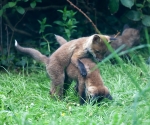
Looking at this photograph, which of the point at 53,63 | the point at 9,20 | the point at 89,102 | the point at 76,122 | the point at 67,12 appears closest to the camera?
the point at 76,122

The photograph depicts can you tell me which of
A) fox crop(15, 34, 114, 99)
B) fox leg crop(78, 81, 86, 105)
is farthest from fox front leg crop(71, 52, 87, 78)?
fox leg crop(78, 81, 86, 105)

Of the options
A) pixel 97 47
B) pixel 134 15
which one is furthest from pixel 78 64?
pixel 134 15

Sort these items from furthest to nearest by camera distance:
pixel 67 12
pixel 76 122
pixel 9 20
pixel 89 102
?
pixel 9 20 → pixel 67 12 → pixel 89 102 → pixel 76 122

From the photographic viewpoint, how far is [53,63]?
6.80 m

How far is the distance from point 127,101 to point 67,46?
1336mm

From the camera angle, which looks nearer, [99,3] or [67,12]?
[67,12]

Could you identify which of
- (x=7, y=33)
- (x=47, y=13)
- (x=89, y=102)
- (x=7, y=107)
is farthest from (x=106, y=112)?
(x=47, y=13)

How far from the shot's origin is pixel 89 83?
250 inches

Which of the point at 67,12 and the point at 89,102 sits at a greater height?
the point at 67,12

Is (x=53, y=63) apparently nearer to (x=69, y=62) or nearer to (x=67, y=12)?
(x=69, y=62)

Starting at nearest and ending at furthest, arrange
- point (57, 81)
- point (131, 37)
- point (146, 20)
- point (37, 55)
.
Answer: point (57, 81) → point (37, 55) → point (146, 20) → point (131, 37)

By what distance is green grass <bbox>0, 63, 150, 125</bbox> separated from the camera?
496cm

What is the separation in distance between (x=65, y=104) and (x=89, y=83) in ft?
1.42

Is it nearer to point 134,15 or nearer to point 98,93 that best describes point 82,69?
point 98,93
